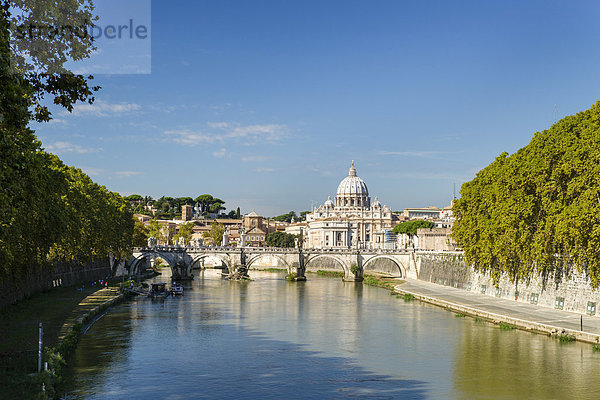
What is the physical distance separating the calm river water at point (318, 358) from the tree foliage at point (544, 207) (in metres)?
5.45

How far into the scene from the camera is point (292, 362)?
95.6 ft

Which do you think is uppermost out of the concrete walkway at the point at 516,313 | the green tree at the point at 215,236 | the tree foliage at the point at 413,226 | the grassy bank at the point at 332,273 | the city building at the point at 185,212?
the city building at the point at 185,212

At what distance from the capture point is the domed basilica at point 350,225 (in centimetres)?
15925

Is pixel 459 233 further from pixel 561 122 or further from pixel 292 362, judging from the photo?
pixel 292 362

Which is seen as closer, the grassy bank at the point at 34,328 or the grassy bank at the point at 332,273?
the grassy bank at the point at 34,328

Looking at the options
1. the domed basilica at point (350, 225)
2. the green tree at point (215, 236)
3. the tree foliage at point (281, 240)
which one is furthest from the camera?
the domed basilica at point (350, 225)

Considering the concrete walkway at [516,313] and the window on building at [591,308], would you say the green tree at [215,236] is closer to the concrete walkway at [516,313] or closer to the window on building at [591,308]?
the concrete walkway at [516,313]

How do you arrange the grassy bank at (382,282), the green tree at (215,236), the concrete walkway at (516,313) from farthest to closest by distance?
the green tree at (215,236), the grassy bank at (382,282), the concrete walkway at (516,313)

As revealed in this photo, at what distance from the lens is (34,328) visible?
96.0 feet

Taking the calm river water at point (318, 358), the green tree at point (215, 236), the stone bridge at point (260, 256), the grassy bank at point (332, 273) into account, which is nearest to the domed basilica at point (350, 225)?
the green tree at point (215, 236)

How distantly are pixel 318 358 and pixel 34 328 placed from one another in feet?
43.0

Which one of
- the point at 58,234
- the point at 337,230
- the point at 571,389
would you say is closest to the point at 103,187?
the point at 58,234

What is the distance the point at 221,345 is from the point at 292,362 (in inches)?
223

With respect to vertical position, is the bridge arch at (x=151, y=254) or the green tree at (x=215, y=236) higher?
the green tree at (x=215, y=236)
